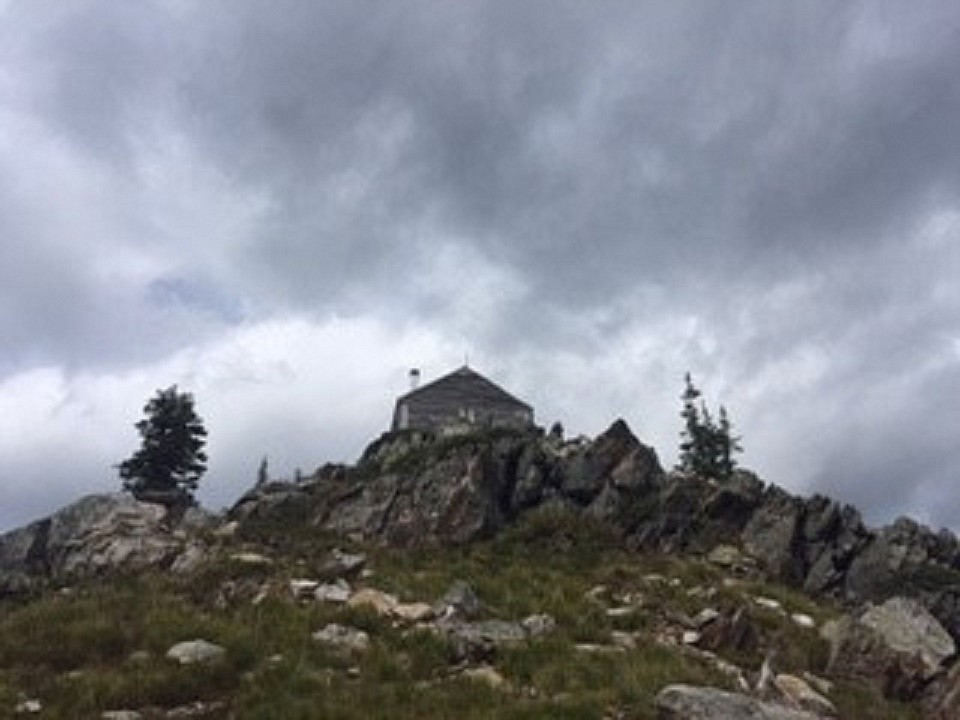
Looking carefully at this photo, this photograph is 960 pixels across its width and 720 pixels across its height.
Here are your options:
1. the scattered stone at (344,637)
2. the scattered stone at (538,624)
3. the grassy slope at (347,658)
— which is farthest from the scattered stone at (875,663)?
the scattered stone at (344,637)

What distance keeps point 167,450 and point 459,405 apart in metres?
14.3

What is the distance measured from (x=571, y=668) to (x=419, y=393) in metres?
40.6

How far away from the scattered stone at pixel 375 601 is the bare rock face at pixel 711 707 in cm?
766

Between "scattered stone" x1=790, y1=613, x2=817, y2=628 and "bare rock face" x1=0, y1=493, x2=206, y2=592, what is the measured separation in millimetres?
16057

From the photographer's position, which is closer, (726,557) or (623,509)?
(726,557)

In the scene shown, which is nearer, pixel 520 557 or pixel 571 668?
pixel 571 668

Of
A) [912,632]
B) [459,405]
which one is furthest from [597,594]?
[459,405]

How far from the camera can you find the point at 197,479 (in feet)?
169

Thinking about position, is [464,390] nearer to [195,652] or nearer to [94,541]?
[94,541]

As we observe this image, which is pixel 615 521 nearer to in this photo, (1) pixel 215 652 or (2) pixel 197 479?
(1) pixel 215 652

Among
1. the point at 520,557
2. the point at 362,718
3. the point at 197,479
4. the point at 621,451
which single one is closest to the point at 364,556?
the point at 520,557

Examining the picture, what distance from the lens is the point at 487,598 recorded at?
2270 centimetres

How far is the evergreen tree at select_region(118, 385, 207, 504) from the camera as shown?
50.3 m

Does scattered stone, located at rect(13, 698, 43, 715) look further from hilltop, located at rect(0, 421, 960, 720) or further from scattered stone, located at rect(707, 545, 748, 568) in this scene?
scattered stone, located at rect(707, 545, 748, 568)
